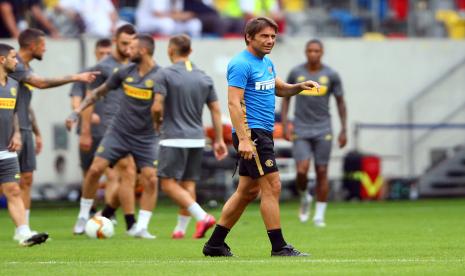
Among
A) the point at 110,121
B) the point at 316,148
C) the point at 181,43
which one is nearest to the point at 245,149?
the point at 181,43

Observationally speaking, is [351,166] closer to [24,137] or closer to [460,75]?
[460,75]

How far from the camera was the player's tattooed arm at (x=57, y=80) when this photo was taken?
14.6 metres

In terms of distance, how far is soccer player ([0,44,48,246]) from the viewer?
14172 millimetres

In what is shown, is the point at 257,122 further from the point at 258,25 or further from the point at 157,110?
the point at 157,110

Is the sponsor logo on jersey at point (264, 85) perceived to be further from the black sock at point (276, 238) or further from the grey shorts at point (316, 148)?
the grey shorts at point (316, 148)

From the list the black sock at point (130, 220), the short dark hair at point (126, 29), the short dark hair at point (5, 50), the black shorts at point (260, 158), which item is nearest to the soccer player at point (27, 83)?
the short dark hair at point (5, 50)

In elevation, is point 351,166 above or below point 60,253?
below

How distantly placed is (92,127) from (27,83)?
11.0 ft

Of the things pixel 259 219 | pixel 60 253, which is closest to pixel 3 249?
pixel 60 253

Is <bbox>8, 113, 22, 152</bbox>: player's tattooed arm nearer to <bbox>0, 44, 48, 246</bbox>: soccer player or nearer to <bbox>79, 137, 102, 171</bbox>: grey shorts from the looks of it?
<bbox>0, 44, 48, 246</bbox>: soccer player

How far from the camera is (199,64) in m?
26.7

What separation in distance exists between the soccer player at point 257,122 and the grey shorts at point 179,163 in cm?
373

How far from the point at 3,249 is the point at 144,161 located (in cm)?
283

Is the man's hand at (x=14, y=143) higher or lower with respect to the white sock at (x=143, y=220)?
higher
